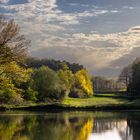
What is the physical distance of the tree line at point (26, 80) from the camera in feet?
138

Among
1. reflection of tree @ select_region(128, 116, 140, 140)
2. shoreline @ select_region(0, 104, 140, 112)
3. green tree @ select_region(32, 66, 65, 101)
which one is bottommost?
shoreline @ select_region(0, 104, 140, 112)

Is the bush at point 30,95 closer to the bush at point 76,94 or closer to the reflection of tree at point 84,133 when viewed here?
the bush at point 76,94

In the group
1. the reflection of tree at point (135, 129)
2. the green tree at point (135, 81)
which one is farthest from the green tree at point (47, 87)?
the reflection of tree at point (135, 129)

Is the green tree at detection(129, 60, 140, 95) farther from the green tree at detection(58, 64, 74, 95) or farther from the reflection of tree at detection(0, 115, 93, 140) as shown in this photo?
the reflection of tree at detection(0, 115, 93, 140)

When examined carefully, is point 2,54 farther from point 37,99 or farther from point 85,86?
point 85,86

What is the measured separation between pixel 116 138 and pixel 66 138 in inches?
214

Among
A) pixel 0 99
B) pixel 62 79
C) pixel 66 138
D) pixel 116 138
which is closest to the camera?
pixel 66 138

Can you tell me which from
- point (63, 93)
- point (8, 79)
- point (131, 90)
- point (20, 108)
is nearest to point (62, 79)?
point (63, 93)

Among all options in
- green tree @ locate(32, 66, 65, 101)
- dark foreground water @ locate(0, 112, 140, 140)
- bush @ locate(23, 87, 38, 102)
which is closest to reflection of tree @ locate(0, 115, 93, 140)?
dark foreground water @ locate(0, 112, 140, 140)

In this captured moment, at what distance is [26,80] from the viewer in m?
47.5

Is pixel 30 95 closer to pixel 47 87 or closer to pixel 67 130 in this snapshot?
pixel 47 87

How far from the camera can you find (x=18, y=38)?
142ft

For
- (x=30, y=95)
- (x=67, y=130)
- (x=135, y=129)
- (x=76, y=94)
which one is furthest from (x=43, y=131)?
(x=76, y=94)

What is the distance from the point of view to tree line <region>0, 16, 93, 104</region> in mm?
42188
